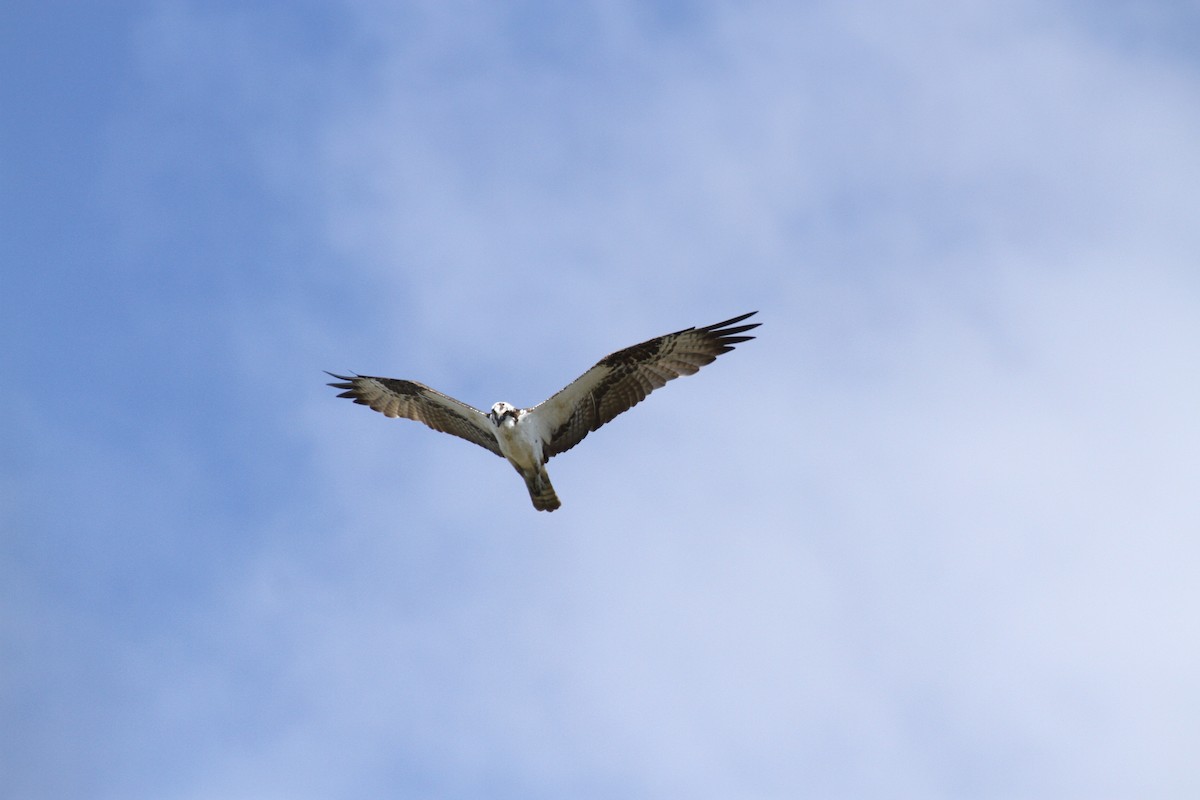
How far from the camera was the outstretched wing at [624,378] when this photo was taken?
18.7 meters

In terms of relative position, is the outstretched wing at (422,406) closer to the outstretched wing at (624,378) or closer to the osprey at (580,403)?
the osprey at (580,403)

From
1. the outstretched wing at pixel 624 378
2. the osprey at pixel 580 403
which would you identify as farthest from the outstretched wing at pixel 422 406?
the outstretched wing at pixel 624 378

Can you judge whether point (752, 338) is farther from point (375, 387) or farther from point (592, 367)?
point (375, 387)

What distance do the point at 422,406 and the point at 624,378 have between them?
10.7 feet

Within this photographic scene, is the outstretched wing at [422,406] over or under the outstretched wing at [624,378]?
over

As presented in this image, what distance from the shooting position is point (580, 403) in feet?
63.0

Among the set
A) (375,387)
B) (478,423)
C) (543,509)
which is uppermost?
(375,387)

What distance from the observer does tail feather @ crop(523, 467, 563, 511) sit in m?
19.3

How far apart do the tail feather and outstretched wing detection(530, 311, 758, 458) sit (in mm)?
352

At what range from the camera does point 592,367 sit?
18625mm

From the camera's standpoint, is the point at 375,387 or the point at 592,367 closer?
the point at 592,367

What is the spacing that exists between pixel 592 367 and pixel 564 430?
4.06 feet

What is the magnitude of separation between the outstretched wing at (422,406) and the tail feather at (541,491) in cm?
79

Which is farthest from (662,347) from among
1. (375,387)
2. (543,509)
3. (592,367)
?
(375,387)
